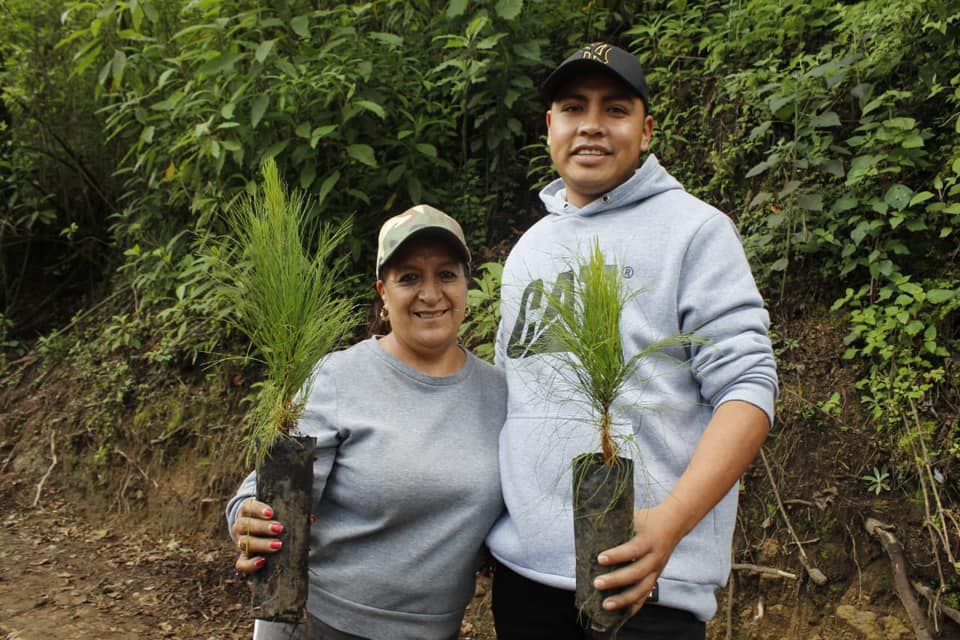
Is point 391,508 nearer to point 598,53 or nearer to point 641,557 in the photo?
point 641,557

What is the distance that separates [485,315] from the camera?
397cm

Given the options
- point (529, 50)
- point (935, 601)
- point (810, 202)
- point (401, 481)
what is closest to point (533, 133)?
point (529, 50)

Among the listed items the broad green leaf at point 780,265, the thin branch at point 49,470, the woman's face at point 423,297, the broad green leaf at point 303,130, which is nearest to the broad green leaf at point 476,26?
the broad green leaf at point 303,130

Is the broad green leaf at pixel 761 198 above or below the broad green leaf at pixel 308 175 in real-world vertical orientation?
below

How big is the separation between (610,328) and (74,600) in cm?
422

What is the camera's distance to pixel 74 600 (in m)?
4.38

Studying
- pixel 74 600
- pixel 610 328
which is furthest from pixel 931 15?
pixel 74 600

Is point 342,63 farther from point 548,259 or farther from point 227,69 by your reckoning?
point 548,259

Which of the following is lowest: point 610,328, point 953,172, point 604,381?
point 604,381

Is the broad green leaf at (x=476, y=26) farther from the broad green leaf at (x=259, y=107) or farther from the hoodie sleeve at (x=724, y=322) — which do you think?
the hoodie sleeve at (x=724, y=322)

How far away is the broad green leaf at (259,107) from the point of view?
168 inches

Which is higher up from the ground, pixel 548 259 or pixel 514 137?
pixel 514 137

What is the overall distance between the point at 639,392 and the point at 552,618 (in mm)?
601

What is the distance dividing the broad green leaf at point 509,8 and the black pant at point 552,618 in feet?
11.1
